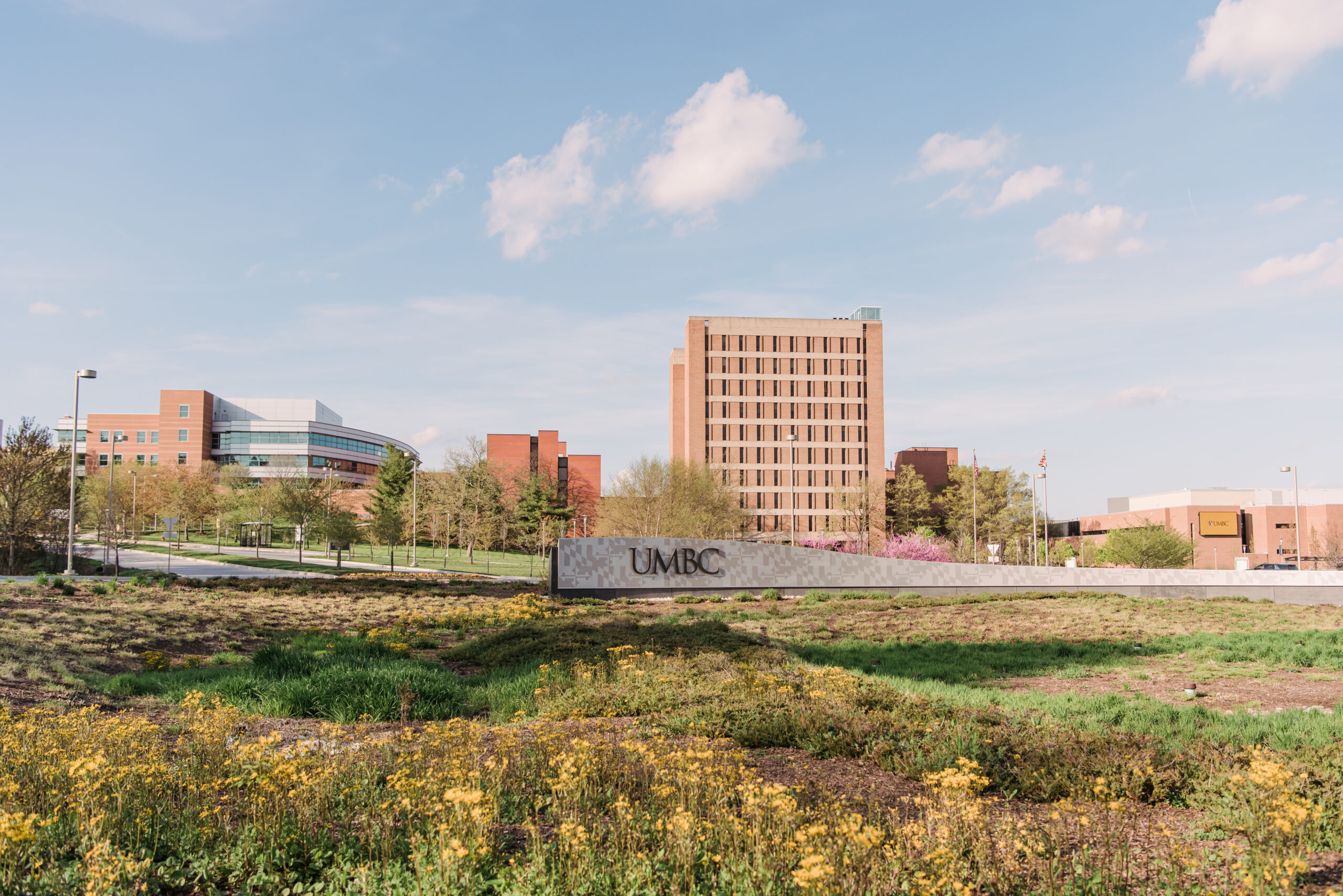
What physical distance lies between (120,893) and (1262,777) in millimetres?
5653

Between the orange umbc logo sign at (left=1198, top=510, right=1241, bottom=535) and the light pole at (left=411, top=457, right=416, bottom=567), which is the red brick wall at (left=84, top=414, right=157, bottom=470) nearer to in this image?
the light pole at (left=411, top=457, right=416, bottom=567)

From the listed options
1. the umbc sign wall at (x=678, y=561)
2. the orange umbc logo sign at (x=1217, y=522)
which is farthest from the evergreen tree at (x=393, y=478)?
the orange umbc logo sign at (x=1217, y=522)

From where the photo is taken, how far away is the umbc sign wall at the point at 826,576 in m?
27.9

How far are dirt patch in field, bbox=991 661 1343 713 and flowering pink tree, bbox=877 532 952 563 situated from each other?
35549mm

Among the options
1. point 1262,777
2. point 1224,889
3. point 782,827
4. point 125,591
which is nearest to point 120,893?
point 782,827

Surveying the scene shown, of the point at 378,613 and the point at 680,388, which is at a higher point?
the point at 680,388

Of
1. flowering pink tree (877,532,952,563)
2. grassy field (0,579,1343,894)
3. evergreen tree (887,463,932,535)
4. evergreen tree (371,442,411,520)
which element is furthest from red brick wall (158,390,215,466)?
grassy field (0,579,1343,894)

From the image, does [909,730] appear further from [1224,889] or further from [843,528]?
[843,528]

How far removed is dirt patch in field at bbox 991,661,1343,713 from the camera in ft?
32.1

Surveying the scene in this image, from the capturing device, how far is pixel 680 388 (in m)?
96.4

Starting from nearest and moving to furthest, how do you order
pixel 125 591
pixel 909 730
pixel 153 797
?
pixel 153 797, pixel 909 730, pixel 125 591

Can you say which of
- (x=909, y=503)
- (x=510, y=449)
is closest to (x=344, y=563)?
(x=510, y=449)

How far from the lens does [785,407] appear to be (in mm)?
91188

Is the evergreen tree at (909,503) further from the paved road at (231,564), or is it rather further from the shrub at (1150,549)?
the paved road at (231,564)
